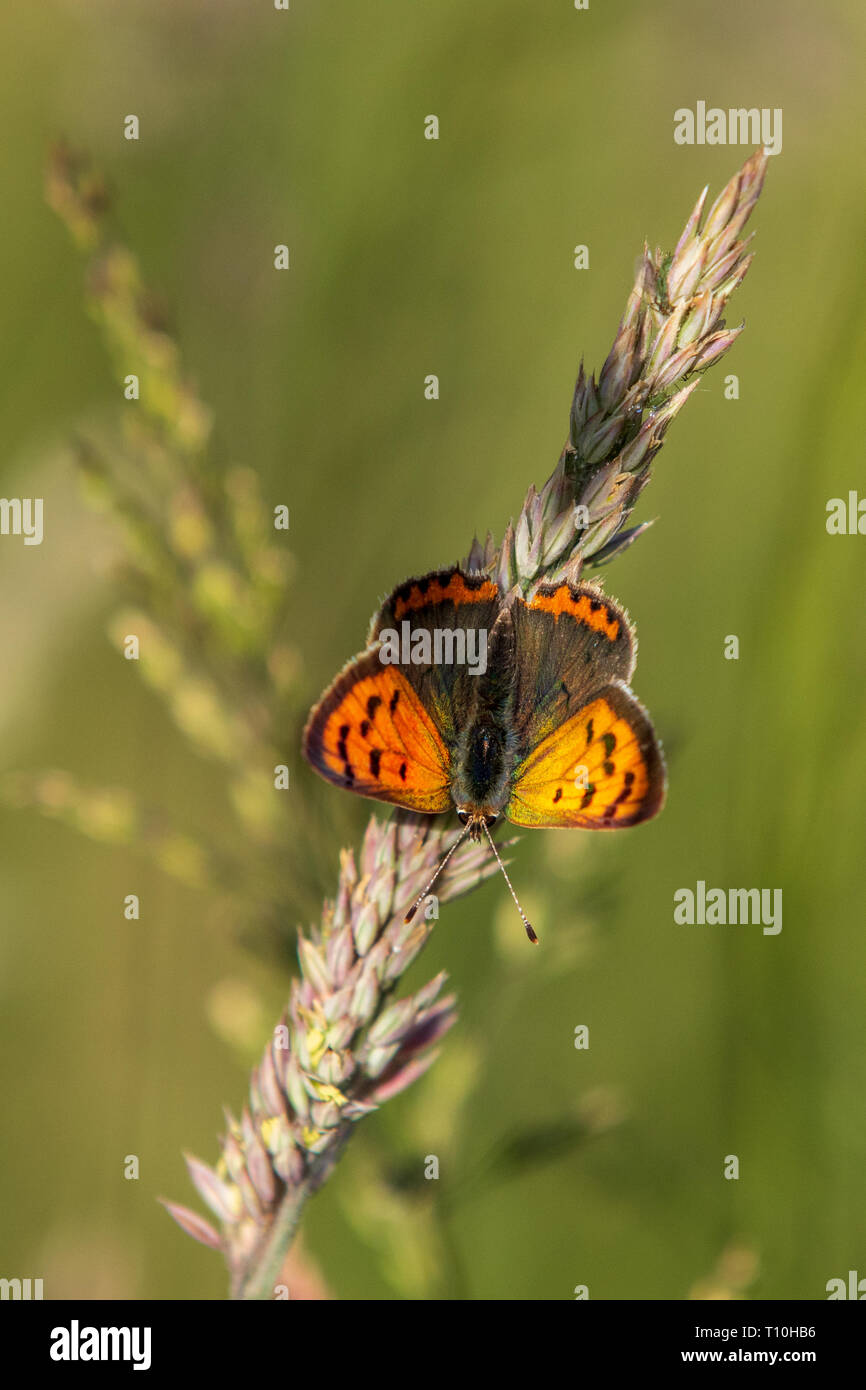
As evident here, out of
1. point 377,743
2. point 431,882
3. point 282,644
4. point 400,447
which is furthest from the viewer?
point 400,447

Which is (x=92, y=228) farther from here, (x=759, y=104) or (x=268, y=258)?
(x=759, y=104)

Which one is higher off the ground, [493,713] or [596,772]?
[493,713]

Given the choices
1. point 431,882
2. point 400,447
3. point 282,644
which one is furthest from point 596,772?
point 400,447

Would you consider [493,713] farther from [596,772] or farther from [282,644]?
[282,644]

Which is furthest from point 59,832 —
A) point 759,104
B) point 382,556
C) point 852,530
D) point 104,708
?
point 759,104

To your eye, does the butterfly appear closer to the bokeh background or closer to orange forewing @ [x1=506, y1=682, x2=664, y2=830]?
orange forewing @ [x1=506, y1=682, x2=664, y2=830]

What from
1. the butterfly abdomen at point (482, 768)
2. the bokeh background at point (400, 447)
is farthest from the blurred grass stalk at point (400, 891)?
the bokeh background at point (400, 447)

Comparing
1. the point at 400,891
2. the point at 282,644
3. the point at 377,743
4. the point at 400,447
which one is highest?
the point at 400,447

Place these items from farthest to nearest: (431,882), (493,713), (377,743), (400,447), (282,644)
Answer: (400,447), (282,644), (493,713), (377,743), (431,882)
